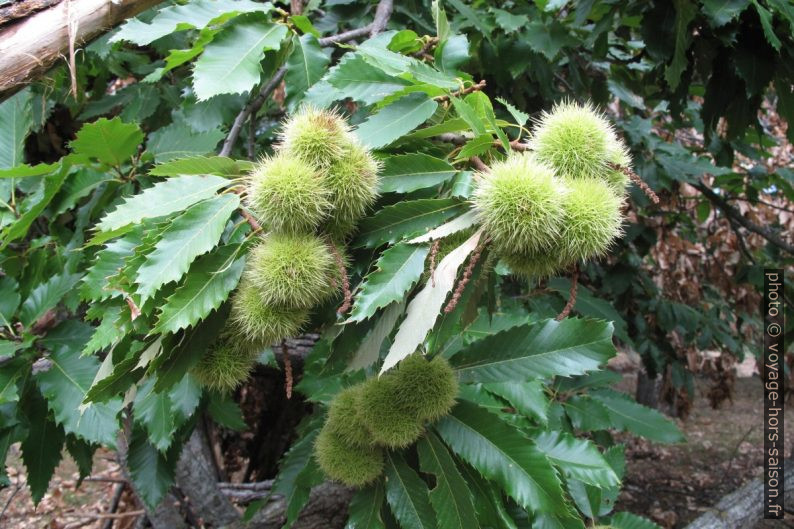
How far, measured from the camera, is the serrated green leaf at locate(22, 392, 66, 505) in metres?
1.55

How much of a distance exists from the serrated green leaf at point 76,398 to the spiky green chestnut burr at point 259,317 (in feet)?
1.87

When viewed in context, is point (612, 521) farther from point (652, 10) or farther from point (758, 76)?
point (652, 10)

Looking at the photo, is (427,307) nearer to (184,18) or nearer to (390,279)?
(390,279)

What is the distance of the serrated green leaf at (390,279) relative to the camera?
851 millimetres

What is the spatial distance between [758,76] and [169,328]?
182cm

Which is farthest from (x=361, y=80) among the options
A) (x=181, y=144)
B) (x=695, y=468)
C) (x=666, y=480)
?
(x=695, y=468)

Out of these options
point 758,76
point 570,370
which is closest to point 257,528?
point 570,370

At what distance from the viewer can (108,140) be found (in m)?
1.38

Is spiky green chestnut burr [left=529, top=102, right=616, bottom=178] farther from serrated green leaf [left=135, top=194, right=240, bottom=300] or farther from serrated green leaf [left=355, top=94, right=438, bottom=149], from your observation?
serrated green leaf [left=135, top=194, right=240, bottom=300]

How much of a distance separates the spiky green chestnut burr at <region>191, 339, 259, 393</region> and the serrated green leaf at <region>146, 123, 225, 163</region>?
0.75m

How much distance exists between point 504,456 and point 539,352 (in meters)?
0.21

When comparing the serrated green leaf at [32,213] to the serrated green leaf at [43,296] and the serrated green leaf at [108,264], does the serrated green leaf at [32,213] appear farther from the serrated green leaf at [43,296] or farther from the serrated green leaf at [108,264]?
the serrated green leaf at [108,264]

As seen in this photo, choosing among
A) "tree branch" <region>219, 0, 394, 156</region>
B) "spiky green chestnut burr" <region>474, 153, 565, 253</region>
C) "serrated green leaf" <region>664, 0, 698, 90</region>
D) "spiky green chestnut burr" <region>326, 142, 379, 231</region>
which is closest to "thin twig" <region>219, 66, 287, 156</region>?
"tree branch" <region>219, 0, 394, 156</region>

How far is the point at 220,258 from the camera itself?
3.06 feet
